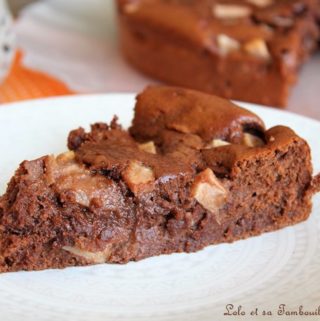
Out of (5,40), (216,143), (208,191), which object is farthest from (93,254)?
(5,40)

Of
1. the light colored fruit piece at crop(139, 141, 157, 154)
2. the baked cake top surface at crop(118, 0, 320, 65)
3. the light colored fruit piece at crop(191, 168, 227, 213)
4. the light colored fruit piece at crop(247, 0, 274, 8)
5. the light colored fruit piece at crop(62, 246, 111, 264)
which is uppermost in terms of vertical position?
the light colored fruit piece at crop(247, 0, 274, 8)

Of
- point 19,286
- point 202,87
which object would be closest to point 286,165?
point 19,286

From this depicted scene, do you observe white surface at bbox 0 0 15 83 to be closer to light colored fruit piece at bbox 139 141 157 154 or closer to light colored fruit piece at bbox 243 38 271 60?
light colored fruit piece at bbox 243 38 271 60

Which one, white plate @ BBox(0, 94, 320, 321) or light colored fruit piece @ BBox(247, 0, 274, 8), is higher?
light colored fruit piece @ BBox(247, 0, 274, 8)

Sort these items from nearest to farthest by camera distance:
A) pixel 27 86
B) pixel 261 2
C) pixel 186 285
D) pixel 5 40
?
pixel 186 285 < pixel 5 40 < pixel 261 2 < pixel 27 86

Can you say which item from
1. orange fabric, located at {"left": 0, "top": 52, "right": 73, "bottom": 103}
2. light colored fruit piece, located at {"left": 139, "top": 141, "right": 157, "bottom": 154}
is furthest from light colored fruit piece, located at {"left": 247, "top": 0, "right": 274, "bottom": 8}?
light colored fruit piece, located at {"left": 139, "top": 141, "right": 157, "bottom": 154}

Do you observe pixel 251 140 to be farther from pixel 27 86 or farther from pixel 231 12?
pixel 27 86

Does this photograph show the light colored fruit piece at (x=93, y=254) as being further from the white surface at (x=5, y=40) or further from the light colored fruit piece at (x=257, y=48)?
the white surface at (x=5, y=40)
